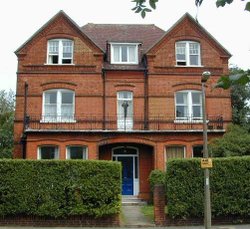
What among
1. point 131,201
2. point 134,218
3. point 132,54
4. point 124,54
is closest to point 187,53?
point 132,54

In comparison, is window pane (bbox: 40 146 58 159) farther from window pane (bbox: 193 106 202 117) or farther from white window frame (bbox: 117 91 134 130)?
window pane (bbox: 193 106 202 117)

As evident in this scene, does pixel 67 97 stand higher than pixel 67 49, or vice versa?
pixel 67 49

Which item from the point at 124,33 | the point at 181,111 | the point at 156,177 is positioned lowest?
the point at 156,177

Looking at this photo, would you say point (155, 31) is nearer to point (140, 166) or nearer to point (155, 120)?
point (155, 120)

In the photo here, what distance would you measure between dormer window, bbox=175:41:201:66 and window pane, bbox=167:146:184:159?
227 inches

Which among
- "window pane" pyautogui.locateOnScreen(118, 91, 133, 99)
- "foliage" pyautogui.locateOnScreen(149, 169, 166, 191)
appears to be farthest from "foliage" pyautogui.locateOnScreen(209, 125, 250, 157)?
"window pane" pyautogui.locateOnScreen(118, 91, 133, 99)

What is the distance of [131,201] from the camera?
87.5ft

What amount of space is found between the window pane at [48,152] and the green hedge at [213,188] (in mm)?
9648

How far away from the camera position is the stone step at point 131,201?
26.1m

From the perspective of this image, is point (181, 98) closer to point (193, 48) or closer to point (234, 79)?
point (193, 48)

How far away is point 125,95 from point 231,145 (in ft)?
27.4

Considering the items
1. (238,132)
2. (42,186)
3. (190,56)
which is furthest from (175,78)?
(42,186)

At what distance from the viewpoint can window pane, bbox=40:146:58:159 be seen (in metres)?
27.2

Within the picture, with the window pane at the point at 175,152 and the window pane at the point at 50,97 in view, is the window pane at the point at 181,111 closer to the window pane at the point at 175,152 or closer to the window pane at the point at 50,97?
the window pane at the point at 175,152
